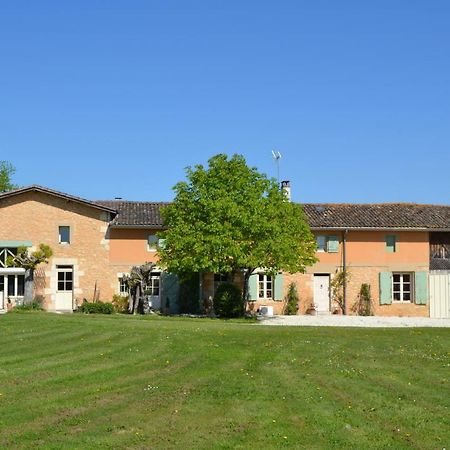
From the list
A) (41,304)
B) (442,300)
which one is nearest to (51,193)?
(41,304)

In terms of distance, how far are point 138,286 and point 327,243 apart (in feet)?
33.1

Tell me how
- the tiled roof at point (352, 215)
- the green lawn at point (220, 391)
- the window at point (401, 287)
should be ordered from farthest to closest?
1. the window at point (401, 287)
2. the tiled roof at point (352, 215)
3. the green lawn at point (220, 391)

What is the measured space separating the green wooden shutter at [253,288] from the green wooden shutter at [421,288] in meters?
8.38

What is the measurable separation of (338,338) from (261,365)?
6118mm

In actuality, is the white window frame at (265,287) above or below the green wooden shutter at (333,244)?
below

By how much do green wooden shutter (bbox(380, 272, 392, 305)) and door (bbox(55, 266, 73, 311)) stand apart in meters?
15.7

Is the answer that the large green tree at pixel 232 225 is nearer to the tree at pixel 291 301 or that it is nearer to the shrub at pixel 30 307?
the tree at pixel 291 301

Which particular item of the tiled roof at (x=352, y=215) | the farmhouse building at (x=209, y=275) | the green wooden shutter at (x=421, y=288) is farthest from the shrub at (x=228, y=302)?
the green wooden shutter at (x=421, y=288)

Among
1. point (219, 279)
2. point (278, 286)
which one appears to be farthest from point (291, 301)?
point (219, 279)

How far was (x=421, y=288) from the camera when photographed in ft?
118

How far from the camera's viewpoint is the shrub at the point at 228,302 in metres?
30.6

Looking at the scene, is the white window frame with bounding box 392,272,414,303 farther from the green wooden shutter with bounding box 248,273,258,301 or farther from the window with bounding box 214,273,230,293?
the window with bounding box 214,273,230,293

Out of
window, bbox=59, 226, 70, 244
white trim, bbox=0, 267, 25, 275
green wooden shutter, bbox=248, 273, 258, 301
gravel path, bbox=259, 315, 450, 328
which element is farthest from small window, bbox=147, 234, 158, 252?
gravel path, bbox=259, 315, 450, 328

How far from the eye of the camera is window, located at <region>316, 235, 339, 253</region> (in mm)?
35844
